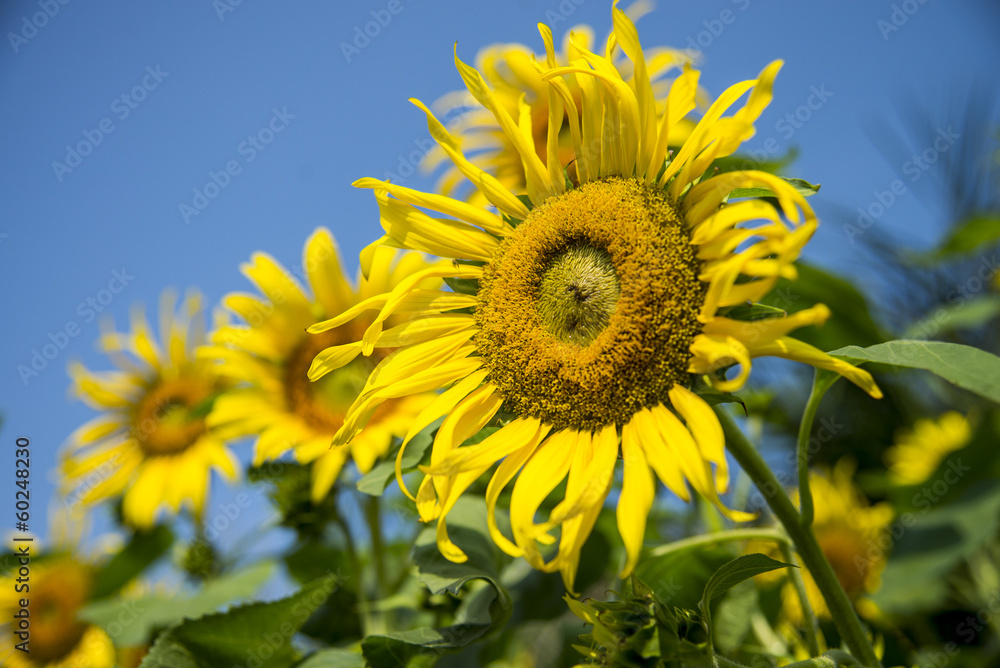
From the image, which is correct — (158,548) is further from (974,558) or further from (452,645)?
(974,558)

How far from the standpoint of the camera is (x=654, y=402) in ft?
2.82

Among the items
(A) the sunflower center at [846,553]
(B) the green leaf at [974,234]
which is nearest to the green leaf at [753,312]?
(B) the green leaf at [974,234]

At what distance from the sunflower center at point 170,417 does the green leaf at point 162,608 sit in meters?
0.44

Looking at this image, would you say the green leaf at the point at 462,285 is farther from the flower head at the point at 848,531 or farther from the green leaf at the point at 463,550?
the flower head at the point at 848,531

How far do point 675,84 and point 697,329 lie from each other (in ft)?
0.99

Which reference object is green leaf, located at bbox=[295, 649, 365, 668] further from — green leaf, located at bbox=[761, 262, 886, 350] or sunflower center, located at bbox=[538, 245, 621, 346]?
green leaf, located at bbox=[761, 262, 886, 350]

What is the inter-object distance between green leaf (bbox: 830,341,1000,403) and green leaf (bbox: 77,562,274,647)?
4.26 feet

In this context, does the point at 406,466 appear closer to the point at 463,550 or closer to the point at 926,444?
the point at 463,550

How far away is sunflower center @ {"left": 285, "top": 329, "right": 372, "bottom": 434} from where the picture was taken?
1.68 meters

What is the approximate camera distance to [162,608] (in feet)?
5.20

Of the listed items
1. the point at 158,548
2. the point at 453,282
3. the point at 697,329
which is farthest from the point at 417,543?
the point at 158,548

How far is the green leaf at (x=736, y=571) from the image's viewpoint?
804 mm
